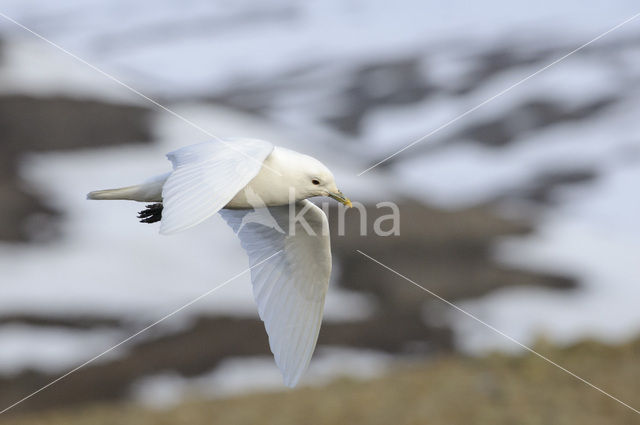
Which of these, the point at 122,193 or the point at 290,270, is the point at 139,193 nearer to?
the point at 122,193

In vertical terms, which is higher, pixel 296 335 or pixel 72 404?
pixel 296 335

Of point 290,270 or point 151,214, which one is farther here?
point 290,270

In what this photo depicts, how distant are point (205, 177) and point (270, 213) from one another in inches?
42.6

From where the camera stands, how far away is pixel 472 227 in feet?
64.2

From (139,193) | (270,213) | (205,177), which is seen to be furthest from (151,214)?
(205,177)

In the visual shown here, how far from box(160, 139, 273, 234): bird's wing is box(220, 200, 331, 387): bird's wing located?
0.68 metres

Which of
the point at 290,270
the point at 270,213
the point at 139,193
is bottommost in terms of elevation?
the point at 290,270

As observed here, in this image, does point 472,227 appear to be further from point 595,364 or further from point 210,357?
point 595,364

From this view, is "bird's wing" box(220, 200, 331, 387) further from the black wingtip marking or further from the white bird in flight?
the black wingtip marking

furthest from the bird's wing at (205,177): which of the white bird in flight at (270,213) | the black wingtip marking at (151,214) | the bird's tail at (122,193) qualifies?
the black wingtip marking at (151,214)

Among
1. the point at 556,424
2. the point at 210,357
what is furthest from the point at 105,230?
the point at 556,424

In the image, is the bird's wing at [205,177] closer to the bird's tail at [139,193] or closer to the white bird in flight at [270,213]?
the white bird in flight at [270,213]

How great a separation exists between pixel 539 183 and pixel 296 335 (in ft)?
89.1

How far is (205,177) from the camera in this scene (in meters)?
2.00
